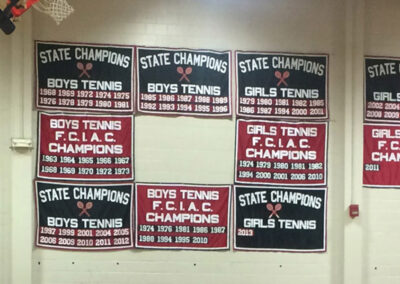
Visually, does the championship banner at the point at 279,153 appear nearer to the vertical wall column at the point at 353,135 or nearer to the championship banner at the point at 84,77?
the vertical wall column at the point at 353,135

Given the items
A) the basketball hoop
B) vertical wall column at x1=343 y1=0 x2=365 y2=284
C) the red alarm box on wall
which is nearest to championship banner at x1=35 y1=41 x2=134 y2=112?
the basketball hoop

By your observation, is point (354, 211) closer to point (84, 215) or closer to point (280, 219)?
point (280, 219)

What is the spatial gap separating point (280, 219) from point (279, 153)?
32.5 inches

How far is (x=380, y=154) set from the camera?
509 cm

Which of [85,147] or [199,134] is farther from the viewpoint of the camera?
[199,134]

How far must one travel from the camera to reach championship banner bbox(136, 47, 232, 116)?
495cm

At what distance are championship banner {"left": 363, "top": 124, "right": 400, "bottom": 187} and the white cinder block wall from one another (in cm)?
13

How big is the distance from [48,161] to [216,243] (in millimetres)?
2279

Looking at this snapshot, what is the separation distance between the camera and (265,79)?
5043 millimetres

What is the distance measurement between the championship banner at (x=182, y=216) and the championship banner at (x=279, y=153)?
0.43m

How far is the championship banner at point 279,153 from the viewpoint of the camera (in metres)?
5.01

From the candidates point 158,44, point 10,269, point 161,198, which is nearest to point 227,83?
point 158,44

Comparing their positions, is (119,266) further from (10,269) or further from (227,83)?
(227,83)

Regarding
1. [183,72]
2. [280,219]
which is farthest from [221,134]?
[280,219]
